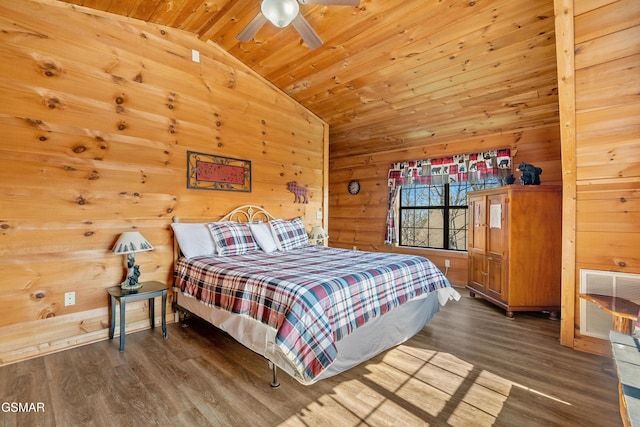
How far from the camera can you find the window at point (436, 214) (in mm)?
4965

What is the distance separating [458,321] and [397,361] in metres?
1.25

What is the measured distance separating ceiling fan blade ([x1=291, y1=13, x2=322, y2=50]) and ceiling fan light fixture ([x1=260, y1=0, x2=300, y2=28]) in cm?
13

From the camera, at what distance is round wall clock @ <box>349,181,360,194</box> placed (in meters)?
6.07

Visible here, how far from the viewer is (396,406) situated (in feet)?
6.04

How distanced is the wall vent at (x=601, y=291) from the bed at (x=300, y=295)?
3.52 ft

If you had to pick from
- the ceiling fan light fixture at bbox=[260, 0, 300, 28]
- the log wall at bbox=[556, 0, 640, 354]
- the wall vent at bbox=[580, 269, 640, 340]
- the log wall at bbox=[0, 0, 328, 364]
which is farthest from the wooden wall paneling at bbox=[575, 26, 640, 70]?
the log wall at bbox=[0, 0, 328, 364]

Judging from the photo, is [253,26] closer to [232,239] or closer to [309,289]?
[232,239]

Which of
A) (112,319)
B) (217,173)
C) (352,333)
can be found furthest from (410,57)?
(112,319)

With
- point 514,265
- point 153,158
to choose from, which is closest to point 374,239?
point 514,265

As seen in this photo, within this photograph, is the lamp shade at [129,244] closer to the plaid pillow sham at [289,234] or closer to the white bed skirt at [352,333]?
the white bed skirt at [352,333]

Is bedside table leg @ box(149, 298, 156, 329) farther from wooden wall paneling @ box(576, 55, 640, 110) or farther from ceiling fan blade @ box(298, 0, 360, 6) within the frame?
wooden wall paneling @ box(576, 55, 640, 110)

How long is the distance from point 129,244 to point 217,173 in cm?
138

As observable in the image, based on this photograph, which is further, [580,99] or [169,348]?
[169,348]

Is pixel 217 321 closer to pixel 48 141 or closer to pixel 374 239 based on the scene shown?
pixel 48 141
